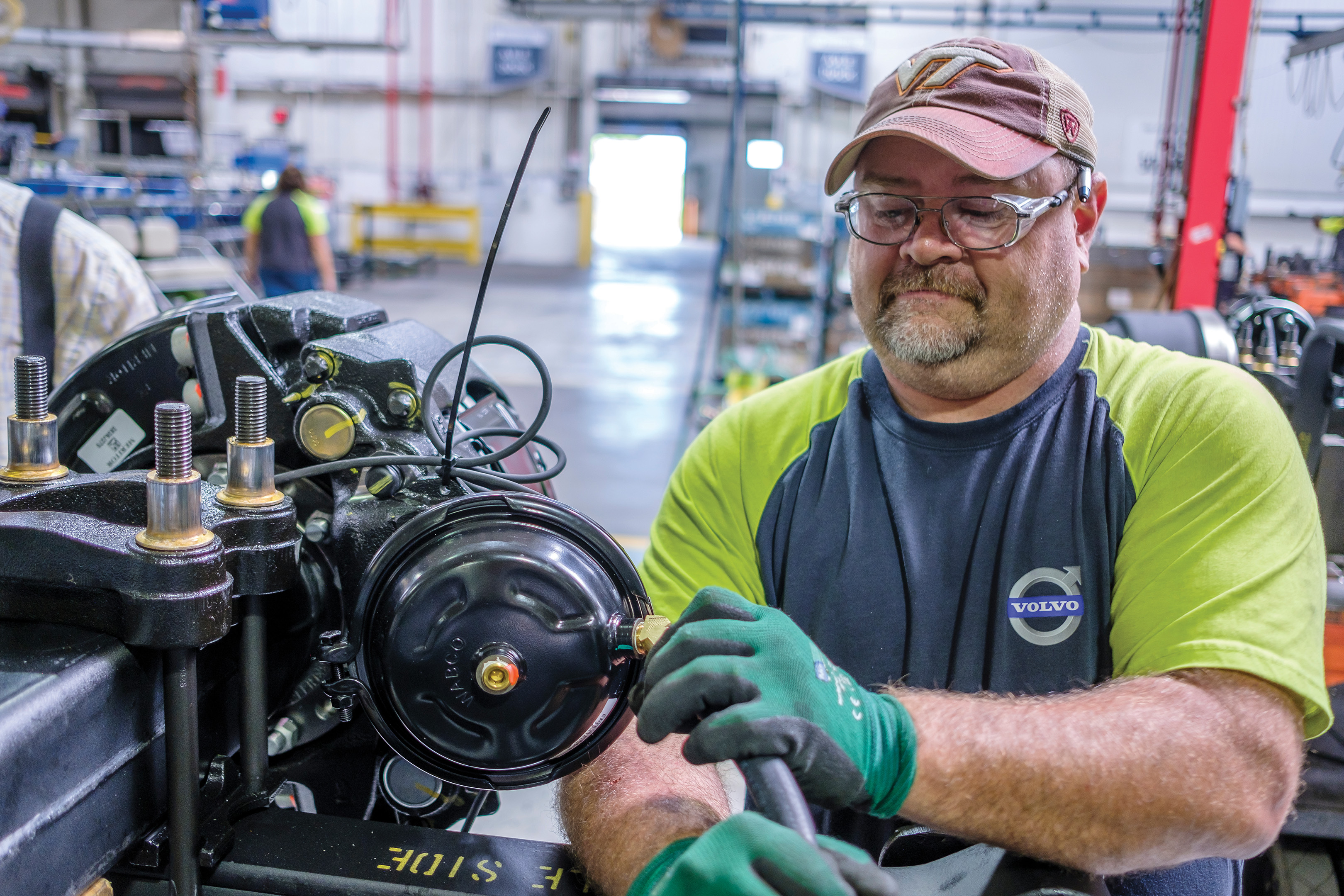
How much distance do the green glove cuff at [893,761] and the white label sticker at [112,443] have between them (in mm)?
786

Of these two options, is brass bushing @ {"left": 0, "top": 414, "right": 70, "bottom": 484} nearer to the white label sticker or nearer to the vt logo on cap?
the white label sticker

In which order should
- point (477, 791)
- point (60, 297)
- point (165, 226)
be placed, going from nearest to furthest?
point (477, 791) < point (60, 297) < point (165, 226)

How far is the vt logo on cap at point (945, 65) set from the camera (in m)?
1.23

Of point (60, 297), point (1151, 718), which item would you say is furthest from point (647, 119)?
point (1151, 718)

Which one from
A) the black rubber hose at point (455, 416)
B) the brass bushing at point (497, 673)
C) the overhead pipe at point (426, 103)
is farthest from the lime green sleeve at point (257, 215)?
the overhead pipe at point (426, 103)

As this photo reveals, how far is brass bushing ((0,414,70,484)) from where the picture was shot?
31.5 inches

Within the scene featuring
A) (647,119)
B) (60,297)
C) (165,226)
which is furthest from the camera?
(647,119)

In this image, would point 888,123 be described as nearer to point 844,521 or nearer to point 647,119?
point 844,521

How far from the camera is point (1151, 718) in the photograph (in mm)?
883

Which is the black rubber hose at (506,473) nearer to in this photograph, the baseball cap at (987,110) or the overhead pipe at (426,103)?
the baseball cap at (987,110)

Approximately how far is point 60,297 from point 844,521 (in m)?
1.57

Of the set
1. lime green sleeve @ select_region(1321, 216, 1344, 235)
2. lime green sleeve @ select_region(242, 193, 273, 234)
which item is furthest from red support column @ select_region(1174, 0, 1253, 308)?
lime green sleeve @ select_region(1321, 216, 1344, 235)

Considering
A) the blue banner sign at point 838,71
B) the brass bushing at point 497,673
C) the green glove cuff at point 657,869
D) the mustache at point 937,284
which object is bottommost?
the green glove cuff at point 657,869

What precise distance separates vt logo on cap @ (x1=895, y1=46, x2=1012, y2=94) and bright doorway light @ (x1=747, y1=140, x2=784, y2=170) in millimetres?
11881
